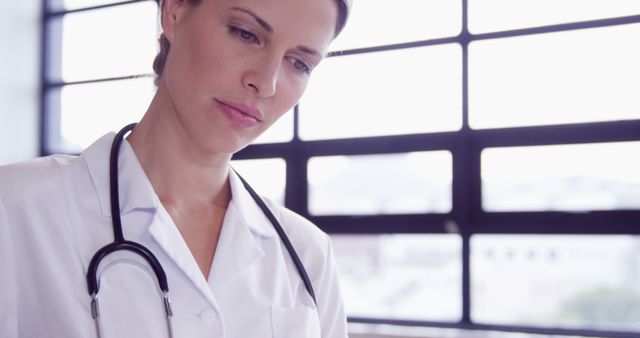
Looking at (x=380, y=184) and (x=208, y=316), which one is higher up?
(x=380, y=184)

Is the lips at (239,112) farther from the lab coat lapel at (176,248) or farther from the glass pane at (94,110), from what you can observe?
the glass pane at (94,110)

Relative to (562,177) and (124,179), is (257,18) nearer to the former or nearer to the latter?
(124,179)

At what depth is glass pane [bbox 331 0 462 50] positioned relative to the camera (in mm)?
2467

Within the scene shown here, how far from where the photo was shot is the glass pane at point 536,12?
2.20m

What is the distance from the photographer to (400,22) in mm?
2568

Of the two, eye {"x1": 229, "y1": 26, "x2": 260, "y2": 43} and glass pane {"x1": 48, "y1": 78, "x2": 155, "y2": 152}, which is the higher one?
glass pane {"x1": 48, "y1": 78, "x2": 155, "y2": 152}

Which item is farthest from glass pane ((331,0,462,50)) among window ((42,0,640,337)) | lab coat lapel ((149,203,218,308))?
lab coat lapel ((149,203,218,308))

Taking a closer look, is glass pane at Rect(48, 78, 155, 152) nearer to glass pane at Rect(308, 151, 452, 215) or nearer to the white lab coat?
glass pane at Rect(308, 151, 452, 215)

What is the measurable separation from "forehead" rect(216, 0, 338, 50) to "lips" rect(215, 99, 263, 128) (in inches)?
4.2

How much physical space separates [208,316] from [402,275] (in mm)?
1642

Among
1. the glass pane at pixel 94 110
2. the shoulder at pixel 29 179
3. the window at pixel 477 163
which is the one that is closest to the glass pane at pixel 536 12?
the window at pixel 477 163

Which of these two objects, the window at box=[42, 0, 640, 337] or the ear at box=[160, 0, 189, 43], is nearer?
the ear at box=[160, 0, 189, 43]

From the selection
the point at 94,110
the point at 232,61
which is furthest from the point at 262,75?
the point at 94,110

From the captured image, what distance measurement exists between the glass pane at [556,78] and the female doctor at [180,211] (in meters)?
1.46
